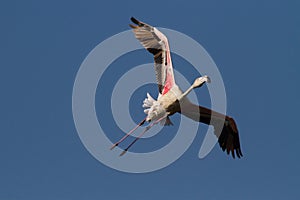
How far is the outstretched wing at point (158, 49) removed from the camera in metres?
39.9

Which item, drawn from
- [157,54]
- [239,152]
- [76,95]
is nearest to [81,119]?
[76,95]

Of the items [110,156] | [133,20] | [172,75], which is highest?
[133,20]

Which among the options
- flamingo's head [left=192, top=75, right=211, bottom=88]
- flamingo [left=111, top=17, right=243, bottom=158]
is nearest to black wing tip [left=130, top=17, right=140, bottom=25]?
flamingo [left=111, top=17, right=243, bottom=158]

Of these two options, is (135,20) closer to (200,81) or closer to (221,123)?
(200,81)

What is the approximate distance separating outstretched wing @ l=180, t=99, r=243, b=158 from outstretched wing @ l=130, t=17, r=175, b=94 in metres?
1.31

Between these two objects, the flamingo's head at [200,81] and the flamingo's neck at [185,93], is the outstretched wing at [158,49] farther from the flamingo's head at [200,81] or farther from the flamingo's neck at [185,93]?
the flamingo's head at [200,81]

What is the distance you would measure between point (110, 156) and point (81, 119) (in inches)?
92.0

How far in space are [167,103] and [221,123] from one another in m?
3.28

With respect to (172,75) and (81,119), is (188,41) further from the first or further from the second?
(81,119)

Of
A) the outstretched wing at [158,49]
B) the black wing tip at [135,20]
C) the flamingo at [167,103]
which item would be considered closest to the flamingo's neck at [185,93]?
the flamingo at [167,103]

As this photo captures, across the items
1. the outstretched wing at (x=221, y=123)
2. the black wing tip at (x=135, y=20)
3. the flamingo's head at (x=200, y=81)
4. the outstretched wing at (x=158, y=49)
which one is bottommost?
the outstretched wing at (x=221, y=123)

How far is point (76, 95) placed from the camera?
137 ft

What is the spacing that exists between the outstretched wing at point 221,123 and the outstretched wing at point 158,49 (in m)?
1.31

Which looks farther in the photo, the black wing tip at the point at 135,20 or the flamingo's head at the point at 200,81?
the black wing tip at the point at 135,20
